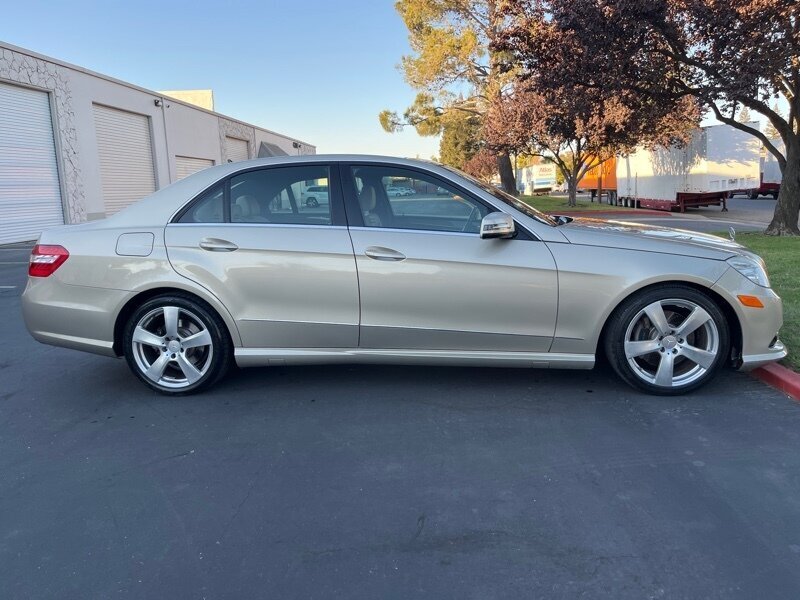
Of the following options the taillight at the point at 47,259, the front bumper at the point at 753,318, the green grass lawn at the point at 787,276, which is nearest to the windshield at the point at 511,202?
the front bumper at the point at 753,318

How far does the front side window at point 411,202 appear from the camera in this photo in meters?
4.09

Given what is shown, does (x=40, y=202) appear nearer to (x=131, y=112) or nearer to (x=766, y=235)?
(x=131, y=112)

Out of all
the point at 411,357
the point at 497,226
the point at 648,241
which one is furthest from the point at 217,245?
the point at 648,241

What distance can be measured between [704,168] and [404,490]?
26.0 meters

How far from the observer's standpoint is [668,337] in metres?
3.97

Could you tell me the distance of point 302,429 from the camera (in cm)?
371

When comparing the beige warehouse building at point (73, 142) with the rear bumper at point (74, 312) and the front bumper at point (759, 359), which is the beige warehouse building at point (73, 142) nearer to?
the rear bumper at point (74, 312)

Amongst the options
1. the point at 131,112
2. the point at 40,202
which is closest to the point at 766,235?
Result: the point at 40,202

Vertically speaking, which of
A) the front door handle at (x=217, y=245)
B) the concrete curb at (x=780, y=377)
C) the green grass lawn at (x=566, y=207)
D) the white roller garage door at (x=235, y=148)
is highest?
the white roller garage door at (x=235, y=148)

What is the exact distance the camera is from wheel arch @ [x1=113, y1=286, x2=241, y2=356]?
4.14 metres

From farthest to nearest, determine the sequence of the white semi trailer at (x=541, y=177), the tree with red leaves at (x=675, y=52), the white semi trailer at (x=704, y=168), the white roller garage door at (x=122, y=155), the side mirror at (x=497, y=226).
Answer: the white semi trailer at (x=541, y=177) → the white semi trailer at (x=704, y=168) → the white roller garage door at (x=122, y=155) → the tree with red leaves at (x=675, y=52) → the side mirror at (x=497, y=226)

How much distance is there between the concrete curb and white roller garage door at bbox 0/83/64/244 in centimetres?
1908

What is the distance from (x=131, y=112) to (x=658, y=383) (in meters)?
24.7

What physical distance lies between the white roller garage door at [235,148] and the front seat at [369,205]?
31.8 metres
